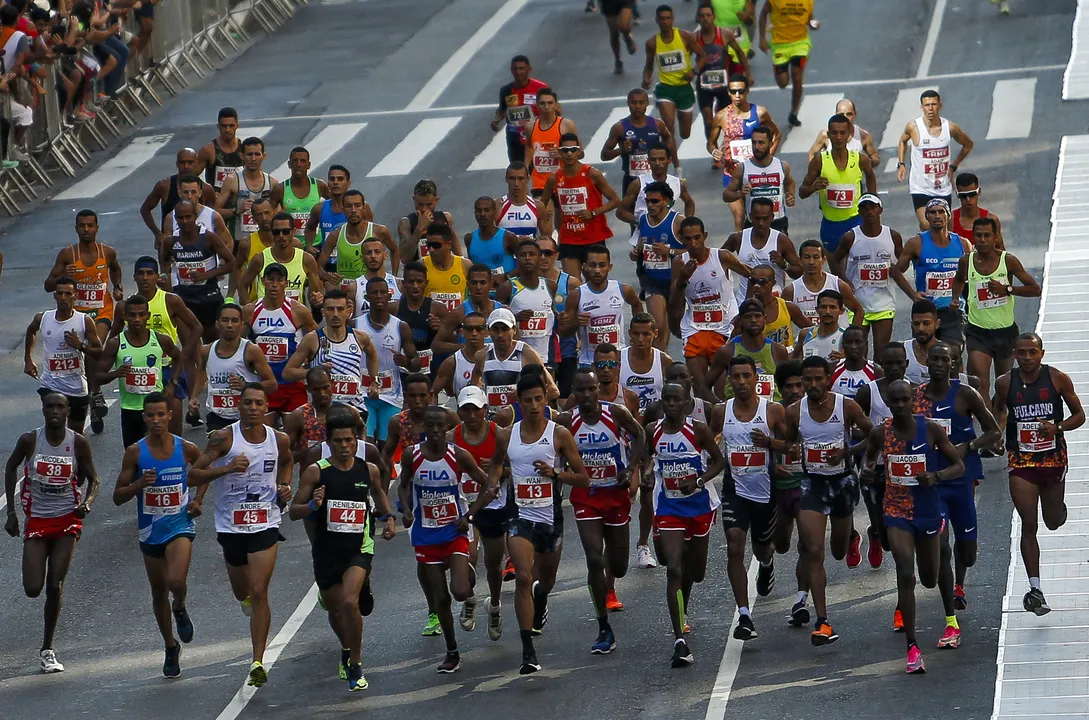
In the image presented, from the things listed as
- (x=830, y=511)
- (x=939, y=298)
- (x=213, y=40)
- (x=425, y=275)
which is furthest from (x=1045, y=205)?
(x=213, y=40)

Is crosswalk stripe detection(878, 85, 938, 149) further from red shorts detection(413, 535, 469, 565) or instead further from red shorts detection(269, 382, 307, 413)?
red shorts detection(413, 535, 469, 565)

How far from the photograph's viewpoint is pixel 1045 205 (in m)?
26.0

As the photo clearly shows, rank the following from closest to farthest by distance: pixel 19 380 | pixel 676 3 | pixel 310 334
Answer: pixel 310 334 < pixel 19 380 < pixel 676 3

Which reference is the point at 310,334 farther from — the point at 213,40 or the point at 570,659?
the point at 213,40

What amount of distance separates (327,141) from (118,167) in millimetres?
3100

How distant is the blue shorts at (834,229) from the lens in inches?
866

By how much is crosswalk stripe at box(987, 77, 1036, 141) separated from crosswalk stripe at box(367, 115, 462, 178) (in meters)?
8.06

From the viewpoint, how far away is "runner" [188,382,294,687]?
14914 millimetres

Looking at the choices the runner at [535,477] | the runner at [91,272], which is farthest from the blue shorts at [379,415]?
the runner at [91,272]

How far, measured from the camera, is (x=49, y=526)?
51.4ft

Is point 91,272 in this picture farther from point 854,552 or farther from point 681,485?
point 854,552

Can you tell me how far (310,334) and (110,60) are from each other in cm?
1502

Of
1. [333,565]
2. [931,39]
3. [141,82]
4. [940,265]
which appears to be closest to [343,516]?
[333,565]

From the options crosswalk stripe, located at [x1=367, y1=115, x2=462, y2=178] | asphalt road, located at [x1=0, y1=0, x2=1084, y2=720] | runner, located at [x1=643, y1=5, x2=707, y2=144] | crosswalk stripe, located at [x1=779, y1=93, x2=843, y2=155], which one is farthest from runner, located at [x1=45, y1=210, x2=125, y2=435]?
crosswalk stripe, located at [x1=779, y1=93, x2=843, y2=155]
